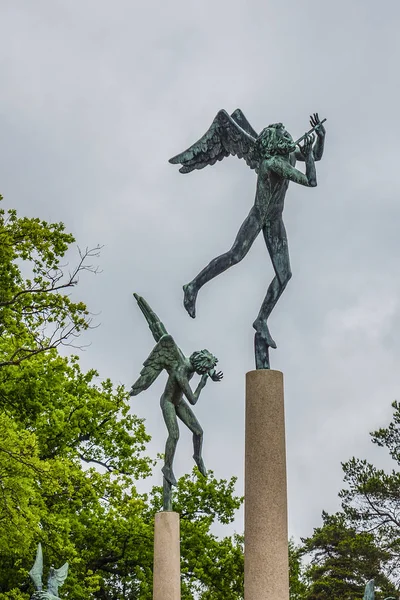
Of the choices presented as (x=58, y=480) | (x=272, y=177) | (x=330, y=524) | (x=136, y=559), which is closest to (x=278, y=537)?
(x=272, y=177)

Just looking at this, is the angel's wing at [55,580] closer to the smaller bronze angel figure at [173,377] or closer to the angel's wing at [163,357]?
the smaller bronze angel figure at [173,377]

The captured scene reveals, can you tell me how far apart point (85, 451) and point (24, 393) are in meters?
4.52

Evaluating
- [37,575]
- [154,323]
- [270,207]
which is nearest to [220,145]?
[270,207]

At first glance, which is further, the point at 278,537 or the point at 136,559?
the point at 136,559

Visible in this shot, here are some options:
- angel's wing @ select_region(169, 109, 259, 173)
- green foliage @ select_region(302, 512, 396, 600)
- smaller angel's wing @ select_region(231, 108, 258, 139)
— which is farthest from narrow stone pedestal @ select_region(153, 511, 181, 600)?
green foliage @ select_region(302, 512, 396, 600)

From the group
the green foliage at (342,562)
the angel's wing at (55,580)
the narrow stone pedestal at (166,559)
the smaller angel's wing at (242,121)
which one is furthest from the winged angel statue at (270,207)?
the green foliage at (342,562)

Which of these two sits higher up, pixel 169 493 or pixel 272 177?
pixel 272 177

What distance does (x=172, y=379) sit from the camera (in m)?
14.5

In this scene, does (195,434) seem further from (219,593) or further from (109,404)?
(219,593)

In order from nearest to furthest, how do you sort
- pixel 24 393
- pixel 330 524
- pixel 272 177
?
pixel 272 177, pixel 24 393, pixel 330 524

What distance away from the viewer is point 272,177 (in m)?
11.3

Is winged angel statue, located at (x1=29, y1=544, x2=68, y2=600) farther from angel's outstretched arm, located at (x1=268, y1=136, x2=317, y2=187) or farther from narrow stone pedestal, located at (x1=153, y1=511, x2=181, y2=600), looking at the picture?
angel's outstretched arm, located at (x1=268, y1=136, x2=317, y2=187)

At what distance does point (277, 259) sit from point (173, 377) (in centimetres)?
357

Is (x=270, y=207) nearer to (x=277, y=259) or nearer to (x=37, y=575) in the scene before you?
(x=277, y=259)
